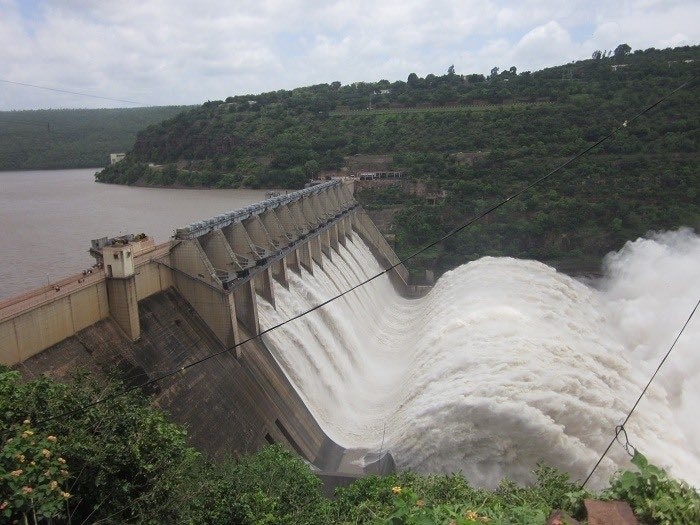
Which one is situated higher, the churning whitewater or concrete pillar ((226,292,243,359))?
concrete pillar ((226,292,243,359))

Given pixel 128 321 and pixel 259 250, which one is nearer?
pixel 128 321

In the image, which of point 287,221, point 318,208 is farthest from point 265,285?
point 318,208

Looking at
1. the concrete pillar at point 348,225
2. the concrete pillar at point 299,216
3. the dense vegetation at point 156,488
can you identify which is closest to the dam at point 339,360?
the concrete pillar at point 299,216

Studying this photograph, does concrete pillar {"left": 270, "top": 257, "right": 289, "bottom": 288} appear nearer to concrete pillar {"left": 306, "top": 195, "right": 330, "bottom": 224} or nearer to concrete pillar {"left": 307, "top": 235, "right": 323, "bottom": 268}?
concrete pillar {"left": 307, "top": 235, "right": 323, "bottom": 268}

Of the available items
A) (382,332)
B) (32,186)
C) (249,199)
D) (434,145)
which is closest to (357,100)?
(434,145)

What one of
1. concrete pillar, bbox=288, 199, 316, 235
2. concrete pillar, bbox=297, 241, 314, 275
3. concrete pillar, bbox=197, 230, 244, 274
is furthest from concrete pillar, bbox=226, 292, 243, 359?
concrete pillar, bbox=288, 199, 316, 235

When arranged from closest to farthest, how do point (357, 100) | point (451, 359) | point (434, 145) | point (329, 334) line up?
1. point (451, 359)
2. point (329, 334)
3. point (434, 145)
4. point (357, 100)

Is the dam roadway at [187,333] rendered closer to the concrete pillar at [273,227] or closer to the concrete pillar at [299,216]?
the concrete pillar at [273,227]

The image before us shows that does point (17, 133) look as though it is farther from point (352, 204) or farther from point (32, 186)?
point (352, 204)
